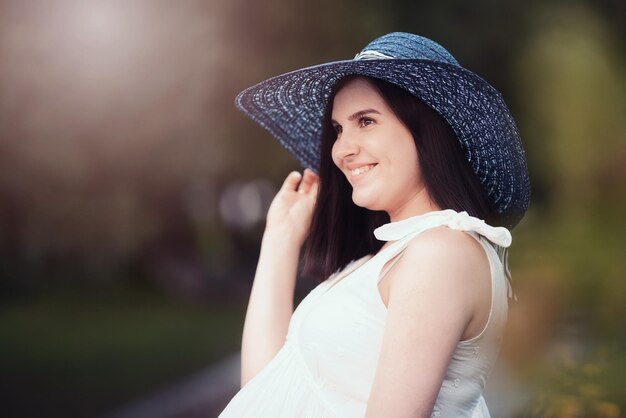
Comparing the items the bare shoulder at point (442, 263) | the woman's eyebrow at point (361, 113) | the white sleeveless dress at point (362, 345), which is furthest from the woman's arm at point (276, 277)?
the bare shoulder at point (442, 263)

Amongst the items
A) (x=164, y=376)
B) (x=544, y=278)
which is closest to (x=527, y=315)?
(x=544, y=278)

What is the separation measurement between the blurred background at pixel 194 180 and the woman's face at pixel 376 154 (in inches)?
62.2

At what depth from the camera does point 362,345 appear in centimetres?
140

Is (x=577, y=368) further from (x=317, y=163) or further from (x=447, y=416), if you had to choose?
(x=447, y=416)

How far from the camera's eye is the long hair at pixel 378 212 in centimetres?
153

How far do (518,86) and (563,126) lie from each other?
0.22m

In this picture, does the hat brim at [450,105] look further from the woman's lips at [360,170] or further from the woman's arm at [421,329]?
the woman's arm at [421,329]

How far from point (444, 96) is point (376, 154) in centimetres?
16

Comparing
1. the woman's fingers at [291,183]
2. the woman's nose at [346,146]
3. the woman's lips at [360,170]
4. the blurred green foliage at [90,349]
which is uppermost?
the woman's nose at [346,146]

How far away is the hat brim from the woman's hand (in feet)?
0.45

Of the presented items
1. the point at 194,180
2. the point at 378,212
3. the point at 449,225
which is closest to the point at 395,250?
the point at 449,225

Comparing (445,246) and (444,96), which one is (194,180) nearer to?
(444,96)

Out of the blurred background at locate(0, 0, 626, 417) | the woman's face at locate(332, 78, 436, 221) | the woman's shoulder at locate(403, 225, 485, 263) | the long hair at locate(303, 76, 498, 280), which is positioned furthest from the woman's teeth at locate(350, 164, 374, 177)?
the blurred background at locate(0, 0, 626, 417)

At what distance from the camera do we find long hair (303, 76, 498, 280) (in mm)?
1532
